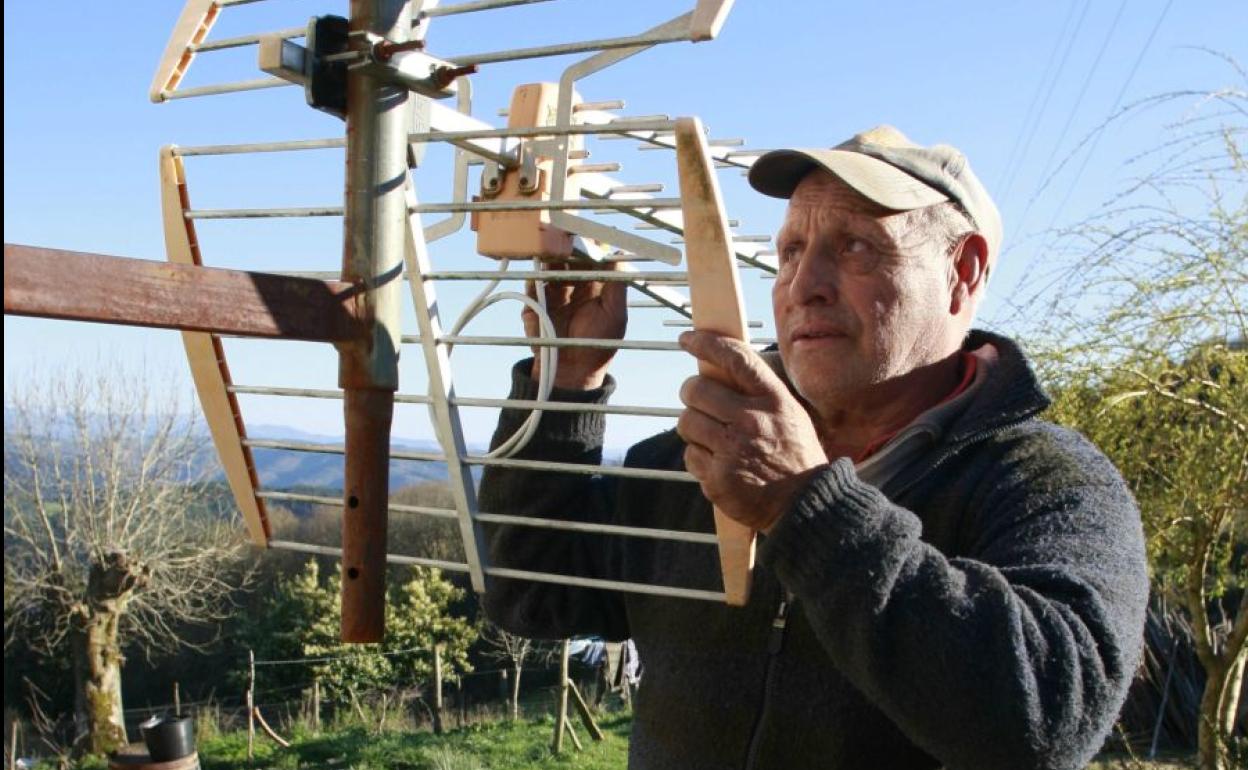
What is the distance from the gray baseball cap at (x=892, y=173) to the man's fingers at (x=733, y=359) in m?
0.38

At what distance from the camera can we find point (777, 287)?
65.2 inches

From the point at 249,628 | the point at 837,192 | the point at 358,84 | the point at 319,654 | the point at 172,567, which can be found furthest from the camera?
the point at 172,567

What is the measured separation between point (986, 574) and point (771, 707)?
39cm

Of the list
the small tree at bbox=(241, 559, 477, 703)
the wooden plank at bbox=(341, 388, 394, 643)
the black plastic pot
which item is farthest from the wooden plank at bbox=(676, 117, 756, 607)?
the small tree at bbox=(241, 559, 477, 703)

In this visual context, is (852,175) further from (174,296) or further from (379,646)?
(379,646)

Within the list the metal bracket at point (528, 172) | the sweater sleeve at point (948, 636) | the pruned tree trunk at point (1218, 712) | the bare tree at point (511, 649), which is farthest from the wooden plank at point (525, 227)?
the bare tree at point (511, 649)

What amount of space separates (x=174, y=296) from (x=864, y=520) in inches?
25.7

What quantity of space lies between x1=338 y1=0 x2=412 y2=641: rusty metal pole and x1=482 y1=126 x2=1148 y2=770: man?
0.29 meters

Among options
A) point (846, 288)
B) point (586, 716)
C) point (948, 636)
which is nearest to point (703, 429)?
point (948, 636)

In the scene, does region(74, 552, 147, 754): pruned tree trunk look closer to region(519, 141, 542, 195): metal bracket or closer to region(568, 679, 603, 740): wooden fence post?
region(568, 679, 603, 740): wooden fence post

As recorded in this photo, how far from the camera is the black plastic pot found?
790 centimetres

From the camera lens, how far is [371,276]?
4.08ft

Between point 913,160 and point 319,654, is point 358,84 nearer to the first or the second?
point 913,160

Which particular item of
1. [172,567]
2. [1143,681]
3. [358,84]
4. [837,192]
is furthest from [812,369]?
[172,567]
